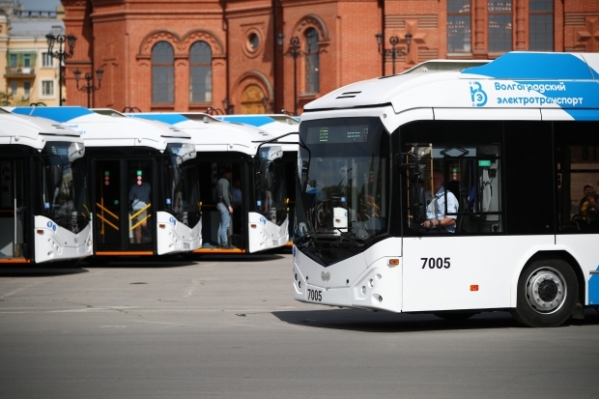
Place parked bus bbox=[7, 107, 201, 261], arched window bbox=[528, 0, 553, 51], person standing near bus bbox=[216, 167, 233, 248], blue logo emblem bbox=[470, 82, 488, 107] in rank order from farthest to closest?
arched window bbox=[528, 0, 553, 51], person standing near bus bbox=[216, 167, 233, 248], parked bus bbox=[7, 107, 201, 261], blue logo emblem bbox=[470, 82, 488, 107]

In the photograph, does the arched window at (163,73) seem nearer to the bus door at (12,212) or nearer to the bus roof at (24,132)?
the bus roof at (24,132)

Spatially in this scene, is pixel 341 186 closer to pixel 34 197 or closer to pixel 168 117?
A: pixel 34 197

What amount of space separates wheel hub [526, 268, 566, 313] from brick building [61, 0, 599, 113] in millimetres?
41681

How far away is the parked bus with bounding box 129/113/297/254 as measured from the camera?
28.8 metres

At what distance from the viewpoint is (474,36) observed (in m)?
60.2

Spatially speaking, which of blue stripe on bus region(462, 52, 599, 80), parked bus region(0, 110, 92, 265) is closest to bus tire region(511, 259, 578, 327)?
blue stripe on bus region(462, 52, 599, 80)

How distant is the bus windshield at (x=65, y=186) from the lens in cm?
2438

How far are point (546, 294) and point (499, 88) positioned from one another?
2.31 meters

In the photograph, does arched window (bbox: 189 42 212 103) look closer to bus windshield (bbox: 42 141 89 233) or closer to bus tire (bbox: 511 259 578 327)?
bus windshield (bbox: 42 141 89 233)

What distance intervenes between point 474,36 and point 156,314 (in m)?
45.3

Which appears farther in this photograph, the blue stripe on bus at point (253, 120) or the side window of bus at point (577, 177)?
the blue stripe on bus at point (253, 120)

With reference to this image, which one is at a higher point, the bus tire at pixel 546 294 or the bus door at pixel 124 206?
the bus door at pixel 124 206

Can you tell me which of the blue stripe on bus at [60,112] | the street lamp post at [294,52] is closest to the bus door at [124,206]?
the blue stripe on bus at [60,112]

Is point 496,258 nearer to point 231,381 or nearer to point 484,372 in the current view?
point 484,372
